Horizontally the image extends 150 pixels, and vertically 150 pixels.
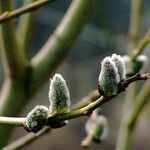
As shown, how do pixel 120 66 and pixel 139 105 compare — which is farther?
pixel 139 105

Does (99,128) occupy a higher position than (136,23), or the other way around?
(136,23)

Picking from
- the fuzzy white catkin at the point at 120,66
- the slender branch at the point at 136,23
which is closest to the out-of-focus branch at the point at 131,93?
the slender branch at the point at 136,23

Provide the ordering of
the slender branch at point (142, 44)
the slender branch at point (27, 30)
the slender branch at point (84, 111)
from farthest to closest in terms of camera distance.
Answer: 1. the slender branch at point (27, 30)
2. the slender branch at point (142, 44)
3. the slender branch at point (84, 111)

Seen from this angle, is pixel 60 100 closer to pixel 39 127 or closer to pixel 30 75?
pixel 39 127

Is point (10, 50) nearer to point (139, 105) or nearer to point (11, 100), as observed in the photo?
point (11, 100)

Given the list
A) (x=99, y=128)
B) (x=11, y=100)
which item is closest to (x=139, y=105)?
(x=99, y=128)

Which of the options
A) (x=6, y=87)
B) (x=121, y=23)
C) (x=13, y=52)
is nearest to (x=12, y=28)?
(x=13, y=52)

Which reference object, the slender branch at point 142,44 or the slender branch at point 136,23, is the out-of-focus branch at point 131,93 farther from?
the slender branch at point 142,44
